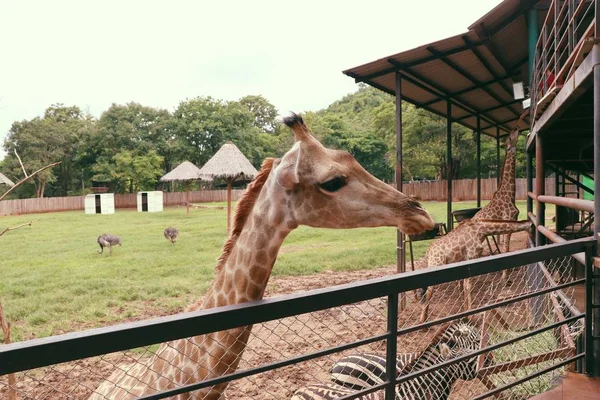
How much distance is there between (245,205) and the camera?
6.93ft

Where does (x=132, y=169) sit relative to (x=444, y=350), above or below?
above

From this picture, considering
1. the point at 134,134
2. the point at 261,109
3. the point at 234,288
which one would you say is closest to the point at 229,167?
the point at 234,288

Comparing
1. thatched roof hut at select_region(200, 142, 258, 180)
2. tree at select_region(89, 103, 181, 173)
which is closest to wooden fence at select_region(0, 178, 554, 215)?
tree at select_region(89, 103, 181, 173)

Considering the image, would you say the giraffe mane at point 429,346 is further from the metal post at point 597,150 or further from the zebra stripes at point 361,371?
the metal post at point 597,150

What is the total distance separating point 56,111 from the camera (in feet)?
117

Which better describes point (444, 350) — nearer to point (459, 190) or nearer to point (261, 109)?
point (459, 190)

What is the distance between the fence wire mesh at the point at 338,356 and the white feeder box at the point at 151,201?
23.7m

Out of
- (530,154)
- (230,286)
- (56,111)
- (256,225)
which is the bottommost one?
(230,286)

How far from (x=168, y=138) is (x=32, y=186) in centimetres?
1054

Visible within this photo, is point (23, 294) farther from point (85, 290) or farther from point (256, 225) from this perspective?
point (256, 225)

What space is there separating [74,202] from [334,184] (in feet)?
107

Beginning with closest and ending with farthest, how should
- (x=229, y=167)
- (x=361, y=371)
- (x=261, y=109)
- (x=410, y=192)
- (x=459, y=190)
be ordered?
(x=361, y=371) < (x=229, y=167) < (x=410, y=192) < (x=459, y=190) < (x=261, y=109)

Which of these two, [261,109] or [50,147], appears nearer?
[50,147]

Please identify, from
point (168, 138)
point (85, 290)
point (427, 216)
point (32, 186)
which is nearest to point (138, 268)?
point (85, 290)
